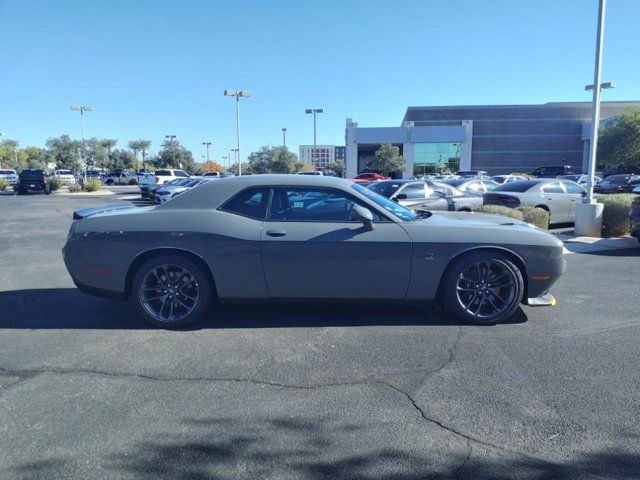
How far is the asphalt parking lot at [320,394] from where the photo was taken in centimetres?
266

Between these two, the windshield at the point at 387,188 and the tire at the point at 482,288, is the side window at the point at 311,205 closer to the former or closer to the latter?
the tire at the point at 482,288

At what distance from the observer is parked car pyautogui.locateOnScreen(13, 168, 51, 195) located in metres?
32.7

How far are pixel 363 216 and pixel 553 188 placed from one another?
10.4 metres

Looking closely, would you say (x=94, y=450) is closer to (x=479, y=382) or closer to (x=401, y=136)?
(x=479, y=382)

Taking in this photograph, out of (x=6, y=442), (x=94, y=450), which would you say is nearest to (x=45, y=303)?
(x=6, y=442)

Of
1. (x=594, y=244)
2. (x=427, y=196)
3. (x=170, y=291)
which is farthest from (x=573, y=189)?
(x=170, y=291)

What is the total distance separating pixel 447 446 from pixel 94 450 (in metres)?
2.05

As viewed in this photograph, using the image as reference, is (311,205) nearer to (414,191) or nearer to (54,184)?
(414,191)

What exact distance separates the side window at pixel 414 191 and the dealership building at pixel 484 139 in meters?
42.8

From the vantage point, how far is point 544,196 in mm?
12773

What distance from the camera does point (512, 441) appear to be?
2.84 m

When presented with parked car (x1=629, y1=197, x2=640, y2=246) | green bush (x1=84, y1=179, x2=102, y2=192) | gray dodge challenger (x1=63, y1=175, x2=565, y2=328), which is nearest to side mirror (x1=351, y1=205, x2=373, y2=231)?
gray dodge challenger (x1=63, y1=175, x2=565, y2=328)

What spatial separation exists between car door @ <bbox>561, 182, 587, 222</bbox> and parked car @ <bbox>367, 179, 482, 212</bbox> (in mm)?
2554

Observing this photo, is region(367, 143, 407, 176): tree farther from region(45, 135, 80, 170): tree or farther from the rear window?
region(45, 135, 80, 170): tree
